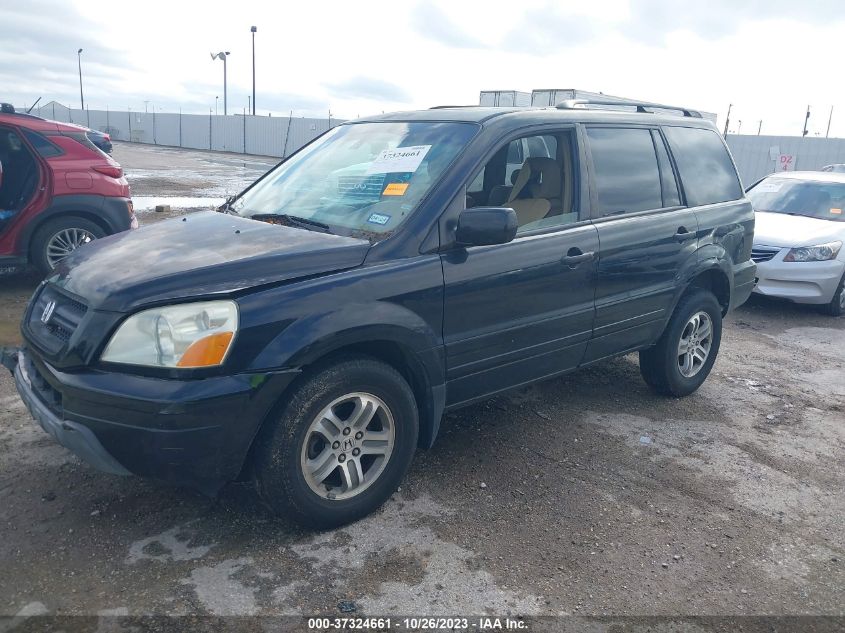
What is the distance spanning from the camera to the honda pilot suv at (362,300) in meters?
2.78

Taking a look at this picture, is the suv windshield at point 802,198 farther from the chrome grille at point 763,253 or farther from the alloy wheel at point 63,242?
the alloy wheel at point 63,242

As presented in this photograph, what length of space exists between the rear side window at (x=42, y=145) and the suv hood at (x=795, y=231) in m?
7.39

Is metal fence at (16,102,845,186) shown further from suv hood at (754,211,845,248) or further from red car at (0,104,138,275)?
suv hood at (754,211,845,248)

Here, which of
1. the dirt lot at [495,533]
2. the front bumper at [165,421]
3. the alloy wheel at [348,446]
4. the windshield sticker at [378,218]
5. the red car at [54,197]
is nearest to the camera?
the front bumper at [165,421]

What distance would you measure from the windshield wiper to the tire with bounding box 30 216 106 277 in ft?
13.4

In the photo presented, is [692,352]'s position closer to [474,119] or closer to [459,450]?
[459,450]

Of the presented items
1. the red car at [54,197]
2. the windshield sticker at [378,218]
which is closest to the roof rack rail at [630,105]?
the windshield sticker at [378,218]

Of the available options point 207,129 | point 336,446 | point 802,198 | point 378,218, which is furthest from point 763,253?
point 207,129

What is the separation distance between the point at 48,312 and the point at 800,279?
7.52 m

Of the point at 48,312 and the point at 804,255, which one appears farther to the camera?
the point at 804,255

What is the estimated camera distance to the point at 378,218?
3463mm

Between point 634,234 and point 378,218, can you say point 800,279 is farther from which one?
point 378,218

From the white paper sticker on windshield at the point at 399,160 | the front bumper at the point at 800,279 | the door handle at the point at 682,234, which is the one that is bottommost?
the front bumper at the point at 800,279

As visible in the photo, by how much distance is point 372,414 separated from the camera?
320 centimetres
